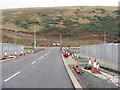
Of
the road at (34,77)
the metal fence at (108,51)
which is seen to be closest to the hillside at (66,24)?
the metal fence at (108,51)

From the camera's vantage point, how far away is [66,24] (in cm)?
11556

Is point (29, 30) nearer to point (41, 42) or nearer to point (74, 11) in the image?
point (41, 42)

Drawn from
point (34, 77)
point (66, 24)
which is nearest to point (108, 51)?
Answer: point (34, 77)

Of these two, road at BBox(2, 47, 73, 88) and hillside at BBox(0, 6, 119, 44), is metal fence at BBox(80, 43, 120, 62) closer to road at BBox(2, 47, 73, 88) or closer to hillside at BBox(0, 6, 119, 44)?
road at BBox(2, 47, 73, 88)

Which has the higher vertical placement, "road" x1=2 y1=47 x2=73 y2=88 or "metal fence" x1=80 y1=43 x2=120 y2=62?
"metal fence" x1=80 y1=43 x2=120 y2=62

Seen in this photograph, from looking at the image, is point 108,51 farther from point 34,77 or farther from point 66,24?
point 66,24

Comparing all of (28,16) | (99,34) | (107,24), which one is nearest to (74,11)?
(28,16)

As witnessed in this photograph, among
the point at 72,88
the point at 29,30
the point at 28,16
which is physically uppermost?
the point at 28,16

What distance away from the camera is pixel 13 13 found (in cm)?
14438

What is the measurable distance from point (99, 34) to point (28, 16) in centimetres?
5163

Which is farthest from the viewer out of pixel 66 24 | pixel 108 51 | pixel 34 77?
pixel 66 24

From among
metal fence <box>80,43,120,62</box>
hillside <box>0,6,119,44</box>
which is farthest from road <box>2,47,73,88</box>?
hillside <box>0,6,119,44</box>

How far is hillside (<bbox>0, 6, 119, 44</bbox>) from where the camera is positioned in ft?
326

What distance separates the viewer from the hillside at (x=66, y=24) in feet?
326
